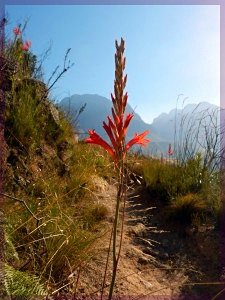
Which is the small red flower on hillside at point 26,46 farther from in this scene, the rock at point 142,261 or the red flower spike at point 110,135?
the red flower spike at point 110,135

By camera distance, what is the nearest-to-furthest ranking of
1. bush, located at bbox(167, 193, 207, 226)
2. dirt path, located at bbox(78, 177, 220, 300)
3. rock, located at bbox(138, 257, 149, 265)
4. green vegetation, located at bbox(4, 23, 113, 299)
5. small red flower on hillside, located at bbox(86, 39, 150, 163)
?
small red flower on hillside, located at bbox(86, 39, 150, 163) → green vegetation, located at bbox(4, 23, 113, 299) → dirt path, located at bbox(78, 177, 220, 300) → rock, located at bbox(138, 257, 149, 265) → bush, located at bbox(167, 193, 207, 226)

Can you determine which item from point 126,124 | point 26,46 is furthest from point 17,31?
point 126,124

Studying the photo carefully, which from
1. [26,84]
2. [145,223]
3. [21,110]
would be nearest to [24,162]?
[21,110]

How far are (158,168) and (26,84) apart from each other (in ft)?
7.99

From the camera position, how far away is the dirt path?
3.19 metres

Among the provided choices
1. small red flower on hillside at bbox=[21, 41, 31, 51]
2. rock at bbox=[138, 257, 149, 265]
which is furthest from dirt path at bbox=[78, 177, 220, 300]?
small red flower on hillside at bbox=[21, 41, 31, 51]

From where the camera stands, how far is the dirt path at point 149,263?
3.19 m

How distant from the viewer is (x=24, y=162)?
430 centimetres

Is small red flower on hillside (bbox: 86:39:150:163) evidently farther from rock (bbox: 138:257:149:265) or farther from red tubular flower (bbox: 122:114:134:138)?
rock (bbox: 138:257:149:265)

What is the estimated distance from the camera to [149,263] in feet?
12.9

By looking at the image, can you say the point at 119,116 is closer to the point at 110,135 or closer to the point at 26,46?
the point at 110,135

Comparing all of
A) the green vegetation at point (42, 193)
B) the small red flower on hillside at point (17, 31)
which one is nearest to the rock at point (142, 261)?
the green vegetation at point (42, 193)

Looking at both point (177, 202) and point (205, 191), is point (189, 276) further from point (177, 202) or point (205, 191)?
point (205, 191)

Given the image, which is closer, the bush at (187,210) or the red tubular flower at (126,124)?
the red tubular flower at (126,124)
